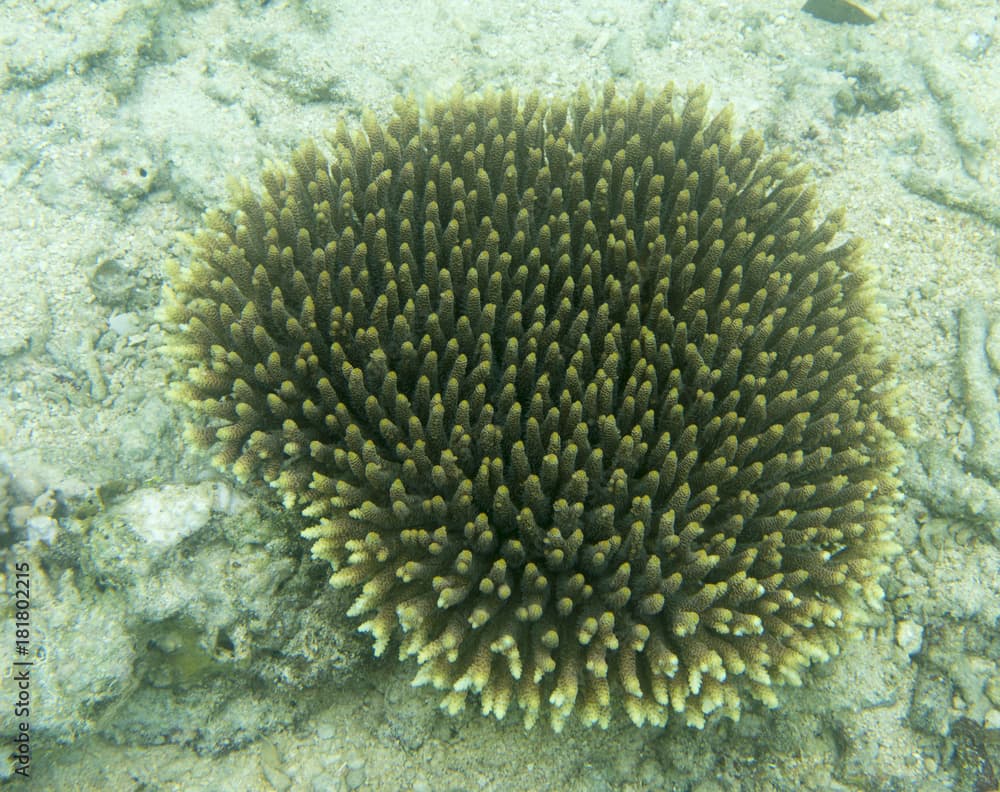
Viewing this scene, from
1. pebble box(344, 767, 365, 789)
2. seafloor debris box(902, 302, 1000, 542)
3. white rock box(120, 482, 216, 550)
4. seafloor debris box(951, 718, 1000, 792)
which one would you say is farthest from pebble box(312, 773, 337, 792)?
seafloor debris box(902, 302, 1000, 542)

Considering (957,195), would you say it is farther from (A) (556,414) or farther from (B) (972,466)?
(A) (556,414)

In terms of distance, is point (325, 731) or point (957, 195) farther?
point (957, 195)

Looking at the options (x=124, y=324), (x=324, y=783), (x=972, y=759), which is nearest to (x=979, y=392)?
(x=972, y=759)

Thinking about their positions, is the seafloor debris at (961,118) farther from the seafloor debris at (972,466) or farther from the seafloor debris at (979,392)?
the seafloor debris at (972,466)

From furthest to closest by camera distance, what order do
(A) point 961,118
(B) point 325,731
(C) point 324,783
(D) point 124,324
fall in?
(A) point 961,118
(D) point 124,324
(B) point 325,731
(C) point 324,783

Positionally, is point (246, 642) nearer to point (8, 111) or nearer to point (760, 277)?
point (760, 277)

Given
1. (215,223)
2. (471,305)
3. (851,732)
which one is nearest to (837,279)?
(471,305)
